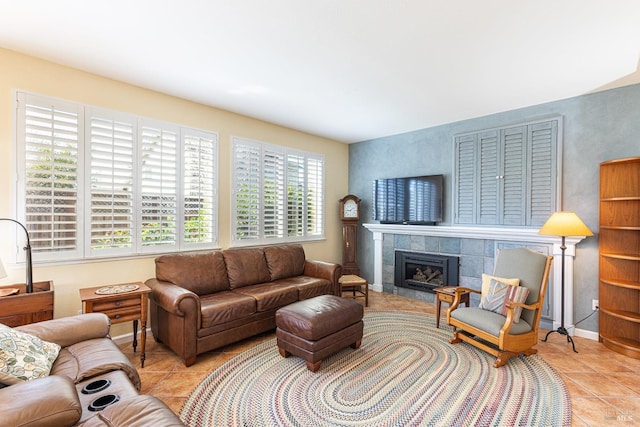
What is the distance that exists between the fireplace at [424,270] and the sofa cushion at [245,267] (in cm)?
231

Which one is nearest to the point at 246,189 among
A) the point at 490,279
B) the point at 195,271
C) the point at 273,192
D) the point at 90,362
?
the point at 273,192

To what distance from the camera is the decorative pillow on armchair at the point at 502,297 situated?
2.88 metres

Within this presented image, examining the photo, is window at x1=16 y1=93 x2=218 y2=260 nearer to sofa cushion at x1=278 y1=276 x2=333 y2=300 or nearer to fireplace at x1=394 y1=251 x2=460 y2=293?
sofa cushion at x1=278 y1=276 x2=333 y2=300

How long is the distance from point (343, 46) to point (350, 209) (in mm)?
3252

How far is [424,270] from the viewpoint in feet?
16.0

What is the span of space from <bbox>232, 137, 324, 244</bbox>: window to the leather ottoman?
1.71 metres

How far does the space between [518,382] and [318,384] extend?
5.47 ft

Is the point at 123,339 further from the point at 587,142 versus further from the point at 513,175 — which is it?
the point at 587,142

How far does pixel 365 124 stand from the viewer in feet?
15.1

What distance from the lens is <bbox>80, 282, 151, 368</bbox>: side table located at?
2504 millimetres

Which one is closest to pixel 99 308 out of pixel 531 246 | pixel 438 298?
pixel 438 298

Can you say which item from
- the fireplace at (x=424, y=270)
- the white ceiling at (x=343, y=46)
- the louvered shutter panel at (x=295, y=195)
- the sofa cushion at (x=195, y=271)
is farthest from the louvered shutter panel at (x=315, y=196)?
the sofa cushion at (x=195, y=271)

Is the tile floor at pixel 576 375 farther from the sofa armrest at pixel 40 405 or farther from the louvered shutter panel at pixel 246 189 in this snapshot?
the louvered shutter panel at pixel 246 189

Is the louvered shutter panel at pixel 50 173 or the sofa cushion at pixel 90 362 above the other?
the louvered shutter panel at pixel 50 173
